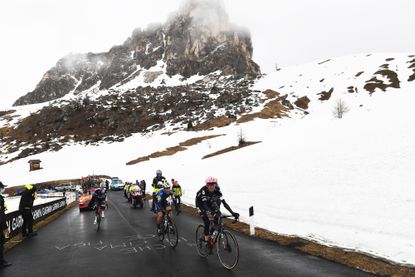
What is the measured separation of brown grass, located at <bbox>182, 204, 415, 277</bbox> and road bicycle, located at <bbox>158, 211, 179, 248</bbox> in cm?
379

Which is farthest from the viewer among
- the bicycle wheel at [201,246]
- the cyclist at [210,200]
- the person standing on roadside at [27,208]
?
the person standing on roadside at [27,208]

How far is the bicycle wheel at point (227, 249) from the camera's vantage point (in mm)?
8906

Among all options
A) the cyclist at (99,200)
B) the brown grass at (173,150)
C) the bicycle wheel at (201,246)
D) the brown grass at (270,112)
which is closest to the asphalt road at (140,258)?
the bicycle wheel at (201,246)

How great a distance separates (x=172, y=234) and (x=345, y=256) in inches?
217

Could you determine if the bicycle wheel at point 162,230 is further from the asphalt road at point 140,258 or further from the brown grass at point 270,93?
the brown grass at point 270,93

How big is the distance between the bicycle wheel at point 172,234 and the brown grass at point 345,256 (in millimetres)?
3773

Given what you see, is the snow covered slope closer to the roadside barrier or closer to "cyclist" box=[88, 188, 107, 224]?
"cyclist" box=[88, 188, 107, 224]

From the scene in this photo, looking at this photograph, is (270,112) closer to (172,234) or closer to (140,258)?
(172,234)

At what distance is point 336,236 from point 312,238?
0.99 metres

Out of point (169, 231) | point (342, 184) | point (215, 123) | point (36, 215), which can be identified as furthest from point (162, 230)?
point (215, 123)

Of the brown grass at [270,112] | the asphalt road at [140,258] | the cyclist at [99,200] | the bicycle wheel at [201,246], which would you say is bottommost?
the asphalt road at [140,258]

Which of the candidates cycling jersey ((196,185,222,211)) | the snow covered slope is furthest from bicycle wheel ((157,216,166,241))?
the snow covered slope

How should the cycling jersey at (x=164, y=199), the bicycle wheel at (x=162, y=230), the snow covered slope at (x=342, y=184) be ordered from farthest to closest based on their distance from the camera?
the bicycle wheel at (x=162, y=230), the cycling jersey at (x=164, y=199), the snow covered slope at (x=342, y=184)

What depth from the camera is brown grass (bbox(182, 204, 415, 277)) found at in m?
8.84
